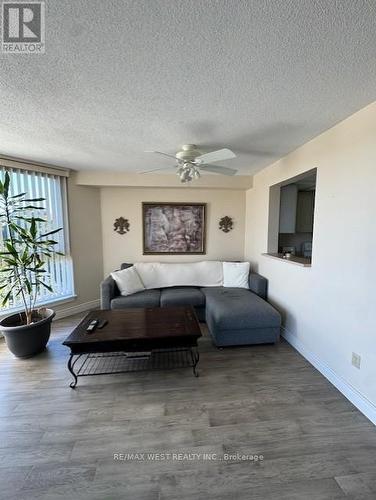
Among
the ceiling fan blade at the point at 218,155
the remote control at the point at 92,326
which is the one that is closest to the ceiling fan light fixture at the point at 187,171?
the ceiling fan blade at the point at 218,155

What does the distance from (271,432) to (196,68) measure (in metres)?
2.41

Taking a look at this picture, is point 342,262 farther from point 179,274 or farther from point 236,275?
point 179,274

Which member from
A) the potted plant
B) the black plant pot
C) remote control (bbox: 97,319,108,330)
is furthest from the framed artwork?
the black plant pot

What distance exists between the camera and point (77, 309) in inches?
151

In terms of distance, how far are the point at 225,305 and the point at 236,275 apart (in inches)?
40.4

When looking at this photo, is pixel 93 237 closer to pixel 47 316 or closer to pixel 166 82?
pixel 47 316

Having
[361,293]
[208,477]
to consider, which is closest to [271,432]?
[208,477]

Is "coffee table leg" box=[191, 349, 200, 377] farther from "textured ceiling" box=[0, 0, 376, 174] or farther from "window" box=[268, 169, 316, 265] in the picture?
"textured ceiling" box=[0, 0, 376, 174]

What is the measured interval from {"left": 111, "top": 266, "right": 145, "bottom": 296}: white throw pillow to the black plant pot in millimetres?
1024

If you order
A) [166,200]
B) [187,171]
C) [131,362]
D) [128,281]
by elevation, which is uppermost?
[187,171]

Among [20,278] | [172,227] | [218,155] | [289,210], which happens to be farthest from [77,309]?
[289,210]

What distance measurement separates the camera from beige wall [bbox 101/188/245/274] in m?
4.16

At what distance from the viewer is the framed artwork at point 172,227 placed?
4172 millimetres

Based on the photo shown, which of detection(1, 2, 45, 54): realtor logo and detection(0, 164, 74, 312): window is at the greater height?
detection(1, 2, 45, 54): realtor logo
